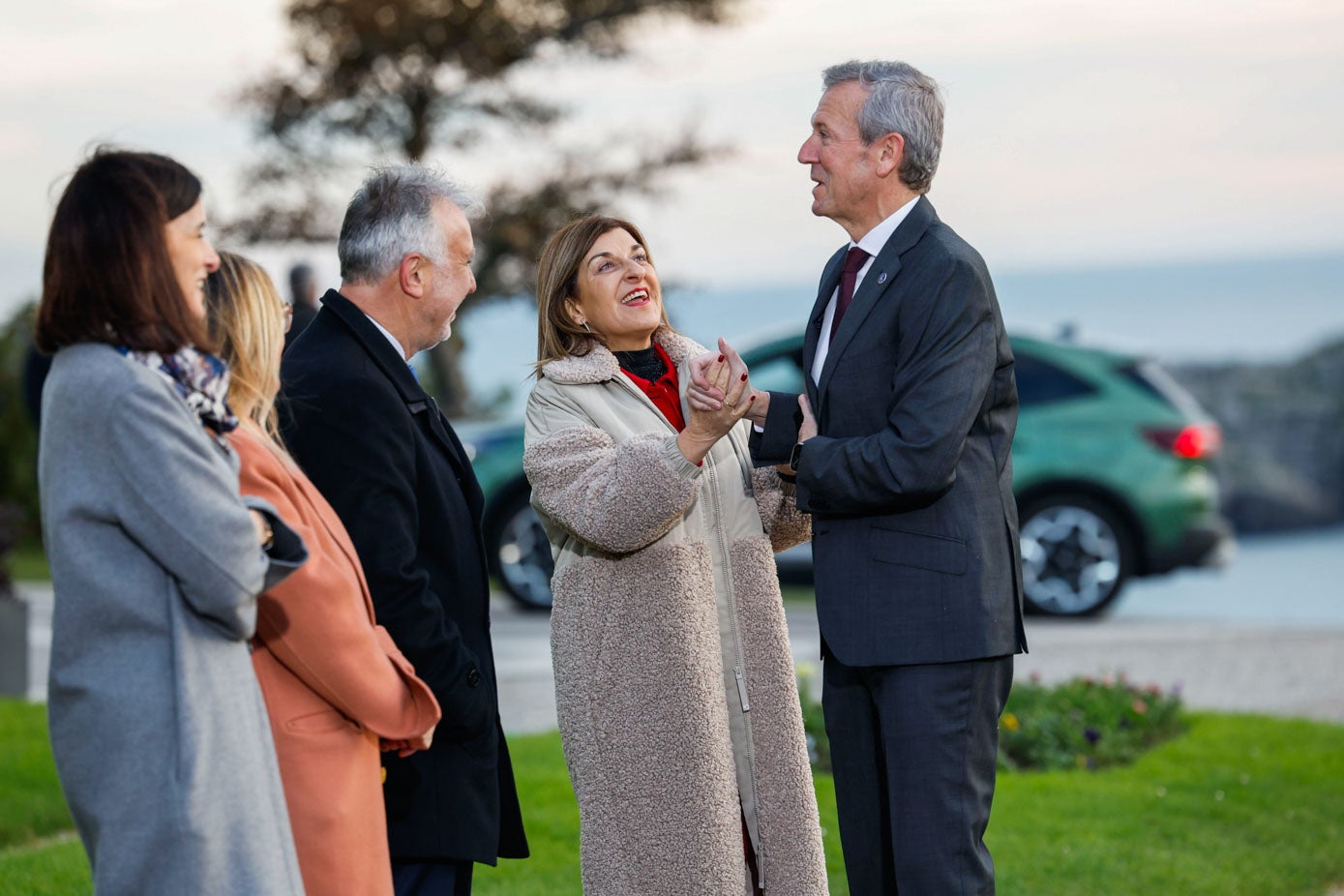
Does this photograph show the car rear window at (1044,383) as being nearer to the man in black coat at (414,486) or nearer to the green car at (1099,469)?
the green car at (1099,469)

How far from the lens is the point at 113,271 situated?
262 cm

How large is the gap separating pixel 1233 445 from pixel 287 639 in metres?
18.2

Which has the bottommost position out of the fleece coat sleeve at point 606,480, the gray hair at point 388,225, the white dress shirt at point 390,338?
the fleece coat sleeve at point 606,480

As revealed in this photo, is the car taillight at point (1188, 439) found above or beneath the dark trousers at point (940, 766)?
above

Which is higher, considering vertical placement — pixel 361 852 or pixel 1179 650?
pixel 361 852

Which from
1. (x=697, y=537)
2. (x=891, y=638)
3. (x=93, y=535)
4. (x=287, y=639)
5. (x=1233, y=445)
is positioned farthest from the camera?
(x=1233, y=445)

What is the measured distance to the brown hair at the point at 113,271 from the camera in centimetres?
261

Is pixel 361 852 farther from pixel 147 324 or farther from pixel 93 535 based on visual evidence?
pixel 147 324

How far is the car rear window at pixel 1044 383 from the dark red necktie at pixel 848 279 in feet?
24.9

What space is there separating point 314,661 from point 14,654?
23.1ft

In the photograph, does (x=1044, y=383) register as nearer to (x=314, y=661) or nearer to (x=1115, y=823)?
(x=1115, y=823)

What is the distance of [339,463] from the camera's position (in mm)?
3295

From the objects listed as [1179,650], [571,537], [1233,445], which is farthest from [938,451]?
[1233,445]

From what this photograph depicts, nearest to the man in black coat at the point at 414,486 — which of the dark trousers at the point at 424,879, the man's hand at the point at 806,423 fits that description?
the dark trousers at the point at 424,879
